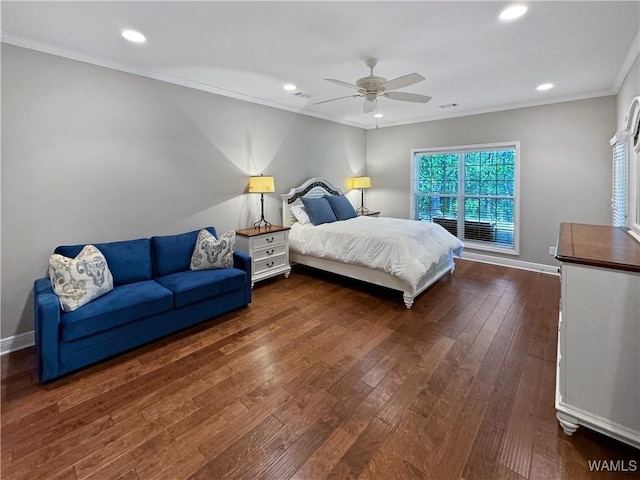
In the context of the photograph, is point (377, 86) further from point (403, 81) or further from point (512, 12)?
point (512, 12)

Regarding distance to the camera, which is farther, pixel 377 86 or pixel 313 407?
pixel 377 86

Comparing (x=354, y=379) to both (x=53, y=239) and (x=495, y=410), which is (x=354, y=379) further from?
(x=53, y=239)

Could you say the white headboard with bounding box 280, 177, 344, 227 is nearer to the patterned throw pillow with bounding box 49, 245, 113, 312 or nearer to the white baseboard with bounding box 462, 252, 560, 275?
the white baseboard with bounding box 462, 252, 560, 275

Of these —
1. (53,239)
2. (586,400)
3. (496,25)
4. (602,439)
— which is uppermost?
(496,25)

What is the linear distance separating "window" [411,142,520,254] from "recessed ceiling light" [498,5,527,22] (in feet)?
9.66

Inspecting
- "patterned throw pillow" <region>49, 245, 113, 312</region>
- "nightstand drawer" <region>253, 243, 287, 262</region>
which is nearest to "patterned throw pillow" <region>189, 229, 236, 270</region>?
"nightstand drawer" <region>253, 243, 287, 262</region>

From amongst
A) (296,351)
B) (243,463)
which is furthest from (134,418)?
(296,351)

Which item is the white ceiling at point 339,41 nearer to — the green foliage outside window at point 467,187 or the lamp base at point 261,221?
the green foliage outside window at point 467,187

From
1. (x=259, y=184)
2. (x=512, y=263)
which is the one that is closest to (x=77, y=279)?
(x=259, y=184)

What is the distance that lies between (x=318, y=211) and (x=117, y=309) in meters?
3.03

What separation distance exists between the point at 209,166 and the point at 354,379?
315cm

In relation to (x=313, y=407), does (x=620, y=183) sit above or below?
above

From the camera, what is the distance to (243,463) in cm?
158

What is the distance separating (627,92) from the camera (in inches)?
128
